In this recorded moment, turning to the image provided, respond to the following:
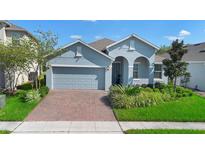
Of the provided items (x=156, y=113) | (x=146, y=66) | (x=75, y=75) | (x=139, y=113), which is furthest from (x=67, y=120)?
(x=146, y=66)

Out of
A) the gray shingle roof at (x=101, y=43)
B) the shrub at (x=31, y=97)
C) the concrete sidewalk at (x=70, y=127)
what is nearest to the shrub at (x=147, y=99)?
the concrete sidewalk at (x=70, y=127)

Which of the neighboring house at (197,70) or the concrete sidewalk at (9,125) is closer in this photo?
the concrete sidewalk at (9,125)

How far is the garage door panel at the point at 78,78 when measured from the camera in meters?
18.1

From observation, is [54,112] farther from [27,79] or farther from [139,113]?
[27,79]

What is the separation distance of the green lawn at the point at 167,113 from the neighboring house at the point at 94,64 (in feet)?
22.9

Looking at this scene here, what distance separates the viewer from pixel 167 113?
11.3 metres

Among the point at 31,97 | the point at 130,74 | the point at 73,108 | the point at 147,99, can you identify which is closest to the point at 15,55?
the point at 31,97

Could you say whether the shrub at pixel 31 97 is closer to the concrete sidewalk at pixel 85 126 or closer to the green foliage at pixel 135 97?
the concrete sidewalk at pixel 85 126

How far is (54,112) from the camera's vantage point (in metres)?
11.6

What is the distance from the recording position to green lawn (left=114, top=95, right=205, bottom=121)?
1061 cm

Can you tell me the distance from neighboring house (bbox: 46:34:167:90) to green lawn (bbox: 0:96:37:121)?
4908 mm

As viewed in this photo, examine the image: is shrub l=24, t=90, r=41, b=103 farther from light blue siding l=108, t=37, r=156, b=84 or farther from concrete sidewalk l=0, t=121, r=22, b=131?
light blue siding l=108, t=37, r=156, b=84

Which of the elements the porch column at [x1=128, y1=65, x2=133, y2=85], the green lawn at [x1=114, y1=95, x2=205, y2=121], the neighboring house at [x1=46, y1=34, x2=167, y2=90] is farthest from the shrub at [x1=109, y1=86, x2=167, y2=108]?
the porch column at [x1=128, y1=65, x2=133, y2=85]

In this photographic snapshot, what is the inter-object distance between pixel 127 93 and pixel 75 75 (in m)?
6.79
